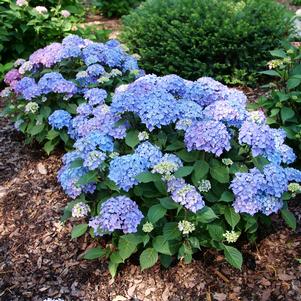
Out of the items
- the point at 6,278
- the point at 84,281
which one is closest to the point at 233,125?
A: the point at 84,281

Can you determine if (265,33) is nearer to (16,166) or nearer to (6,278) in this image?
(16,166)

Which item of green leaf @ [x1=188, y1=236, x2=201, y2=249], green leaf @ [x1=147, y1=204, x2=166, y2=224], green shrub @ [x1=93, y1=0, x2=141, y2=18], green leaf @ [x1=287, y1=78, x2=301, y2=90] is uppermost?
green leaf @ [x1=287, y1=78, x2=301, y2=90]

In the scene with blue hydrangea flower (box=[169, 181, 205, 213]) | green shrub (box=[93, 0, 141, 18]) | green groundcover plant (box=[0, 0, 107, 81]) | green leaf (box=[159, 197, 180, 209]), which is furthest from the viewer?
green shrub (box=[93, 0, 141, 18])

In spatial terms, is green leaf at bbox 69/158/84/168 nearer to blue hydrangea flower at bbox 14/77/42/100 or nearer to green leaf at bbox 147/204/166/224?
green leaf at bbox 147/204/166/224

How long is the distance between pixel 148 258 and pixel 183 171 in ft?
1.70

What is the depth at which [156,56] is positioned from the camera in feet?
16.4

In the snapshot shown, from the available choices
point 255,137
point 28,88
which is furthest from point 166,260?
point 28,88

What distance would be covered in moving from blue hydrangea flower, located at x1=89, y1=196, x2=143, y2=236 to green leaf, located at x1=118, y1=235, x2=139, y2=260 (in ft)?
0.28

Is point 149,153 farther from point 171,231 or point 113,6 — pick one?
point 113,6

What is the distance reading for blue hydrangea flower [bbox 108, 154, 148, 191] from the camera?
2.64 m

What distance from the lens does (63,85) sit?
3.70 meters

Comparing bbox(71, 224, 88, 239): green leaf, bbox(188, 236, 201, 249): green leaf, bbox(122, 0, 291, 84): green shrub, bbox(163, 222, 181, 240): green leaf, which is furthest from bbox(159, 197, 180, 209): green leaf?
bbox(122, 0, 291, 84): green shrub

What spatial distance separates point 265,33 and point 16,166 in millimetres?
2781

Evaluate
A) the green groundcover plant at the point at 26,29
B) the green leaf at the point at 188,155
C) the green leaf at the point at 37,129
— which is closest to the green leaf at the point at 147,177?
the green leaf at the point at 188,155
